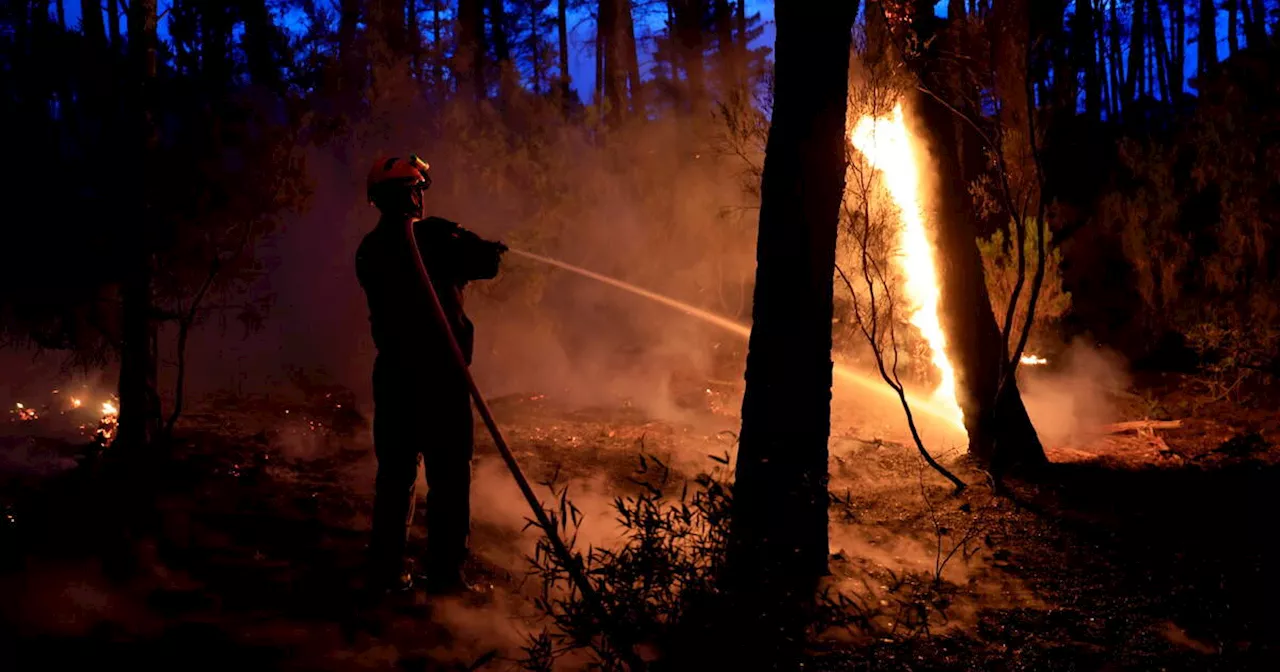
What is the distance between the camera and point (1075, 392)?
1038 cm

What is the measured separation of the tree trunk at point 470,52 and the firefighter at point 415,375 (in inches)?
449

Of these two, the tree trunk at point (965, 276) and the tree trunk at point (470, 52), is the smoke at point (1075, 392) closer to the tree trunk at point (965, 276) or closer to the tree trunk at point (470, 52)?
the tree trunk at point (965, 276)

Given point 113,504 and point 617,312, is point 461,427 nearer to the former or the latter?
point 113,504

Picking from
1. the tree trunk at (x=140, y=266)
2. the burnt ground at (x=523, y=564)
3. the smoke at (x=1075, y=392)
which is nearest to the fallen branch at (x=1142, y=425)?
the smoke at (x=1075, y=392)

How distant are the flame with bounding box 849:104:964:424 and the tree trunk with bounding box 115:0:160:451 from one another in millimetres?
5436

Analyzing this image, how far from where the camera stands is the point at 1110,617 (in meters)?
3.75

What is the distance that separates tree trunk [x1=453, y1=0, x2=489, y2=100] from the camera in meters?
14.5

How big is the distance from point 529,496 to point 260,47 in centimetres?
888

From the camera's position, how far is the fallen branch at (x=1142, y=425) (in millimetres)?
8414

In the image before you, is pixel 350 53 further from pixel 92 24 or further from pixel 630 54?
pixel 630 54

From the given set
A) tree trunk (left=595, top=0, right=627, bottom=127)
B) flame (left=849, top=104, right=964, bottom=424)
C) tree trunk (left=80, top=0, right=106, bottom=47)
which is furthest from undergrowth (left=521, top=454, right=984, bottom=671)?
tree trunk (left=595, top=0, right=627, bottom=127)

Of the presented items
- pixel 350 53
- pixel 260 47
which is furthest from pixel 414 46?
pixel 260 47

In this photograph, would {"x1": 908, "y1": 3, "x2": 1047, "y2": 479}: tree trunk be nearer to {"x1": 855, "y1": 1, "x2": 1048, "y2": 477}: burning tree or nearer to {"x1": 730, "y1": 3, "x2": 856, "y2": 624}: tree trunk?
{"x1": 855, "y1": 1, "x2": 1048, "y2": 477}: burning tree

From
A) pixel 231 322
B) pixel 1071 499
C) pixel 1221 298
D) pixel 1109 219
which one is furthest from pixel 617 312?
pixel 1071 499
